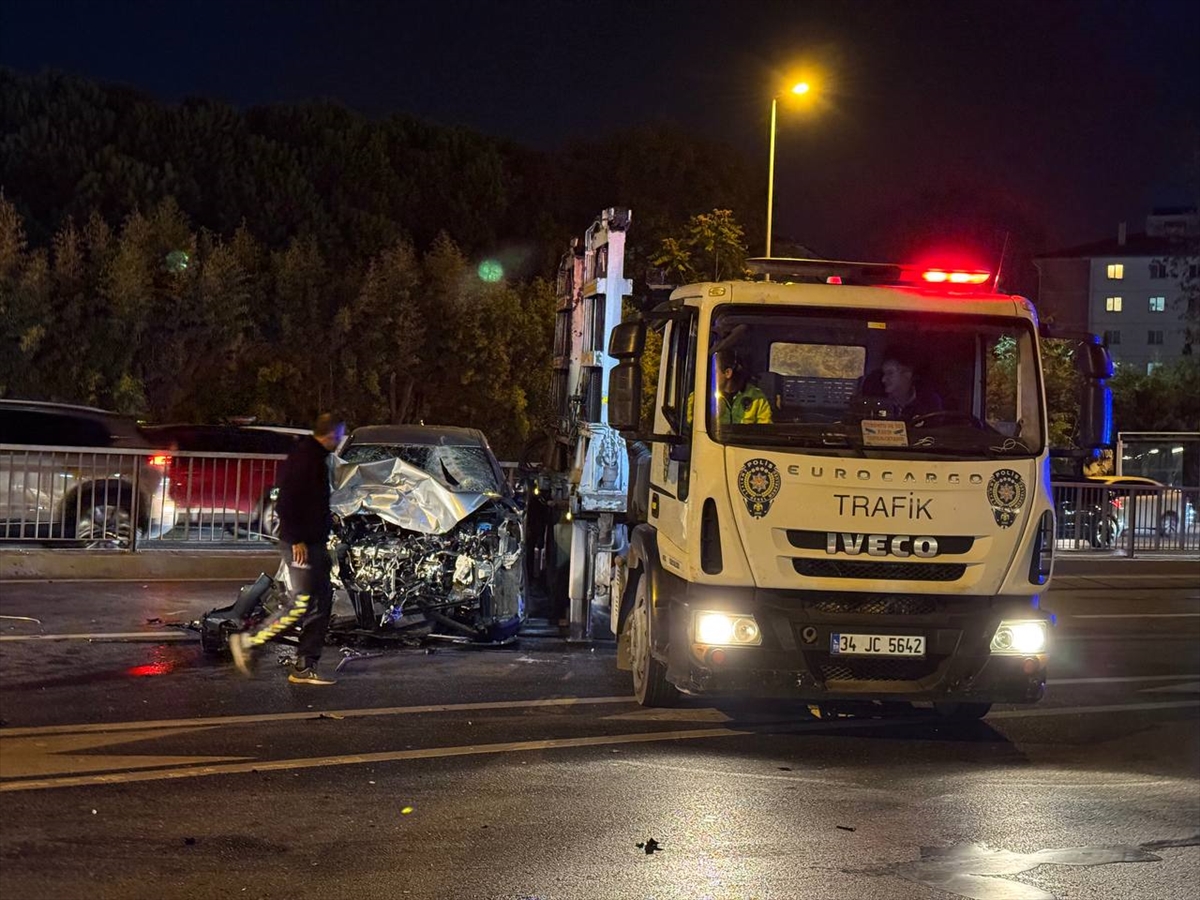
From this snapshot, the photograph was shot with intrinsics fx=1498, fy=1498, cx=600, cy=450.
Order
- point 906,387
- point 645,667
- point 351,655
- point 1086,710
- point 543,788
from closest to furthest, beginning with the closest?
point 543,788 < point 906,387 < point 645,667 < point 1086,710 < point 351,655

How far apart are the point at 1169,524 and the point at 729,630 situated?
47.0 feet

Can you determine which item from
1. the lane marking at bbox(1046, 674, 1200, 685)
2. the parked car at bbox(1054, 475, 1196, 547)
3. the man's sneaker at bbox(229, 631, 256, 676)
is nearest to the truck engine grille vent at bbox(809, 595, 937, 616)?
the lane marking at bbox(1046, 674, 1200, 685)

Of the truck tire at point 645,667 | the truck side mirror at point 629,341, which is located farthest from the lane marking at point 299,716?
the truck side mirror at point 629,341

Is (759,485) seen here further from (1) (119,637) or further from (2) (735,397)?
(1) (119,637)

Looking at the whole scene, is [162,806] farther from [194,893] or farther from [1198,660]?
[1198,660]

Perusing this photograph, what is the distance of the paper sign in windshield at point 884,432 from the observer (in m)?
7.91

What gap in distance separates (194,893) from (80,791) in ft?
5.38

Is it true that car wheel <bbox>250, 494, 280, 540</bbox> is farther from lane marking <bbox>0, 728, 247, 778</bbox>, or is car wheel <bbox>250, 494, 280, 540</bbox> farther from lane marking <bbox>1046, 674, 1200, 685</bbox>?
lane marking <bbox>1046, 674, 1200, 685</bbox>

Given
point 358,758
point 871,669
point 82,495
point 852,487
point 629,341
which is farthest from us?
point 82,495

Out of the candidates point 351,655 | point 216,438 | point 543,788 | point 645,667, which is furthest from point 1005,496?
point 216,438

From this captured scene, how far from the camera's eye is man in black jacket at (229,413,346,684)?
9789 millimetres

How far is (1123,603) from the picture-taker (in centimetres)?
1688

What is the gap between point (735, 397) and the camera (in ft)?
26.5

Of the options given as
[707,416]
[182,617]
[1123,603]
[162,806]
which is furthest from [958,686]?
[1123,603]
